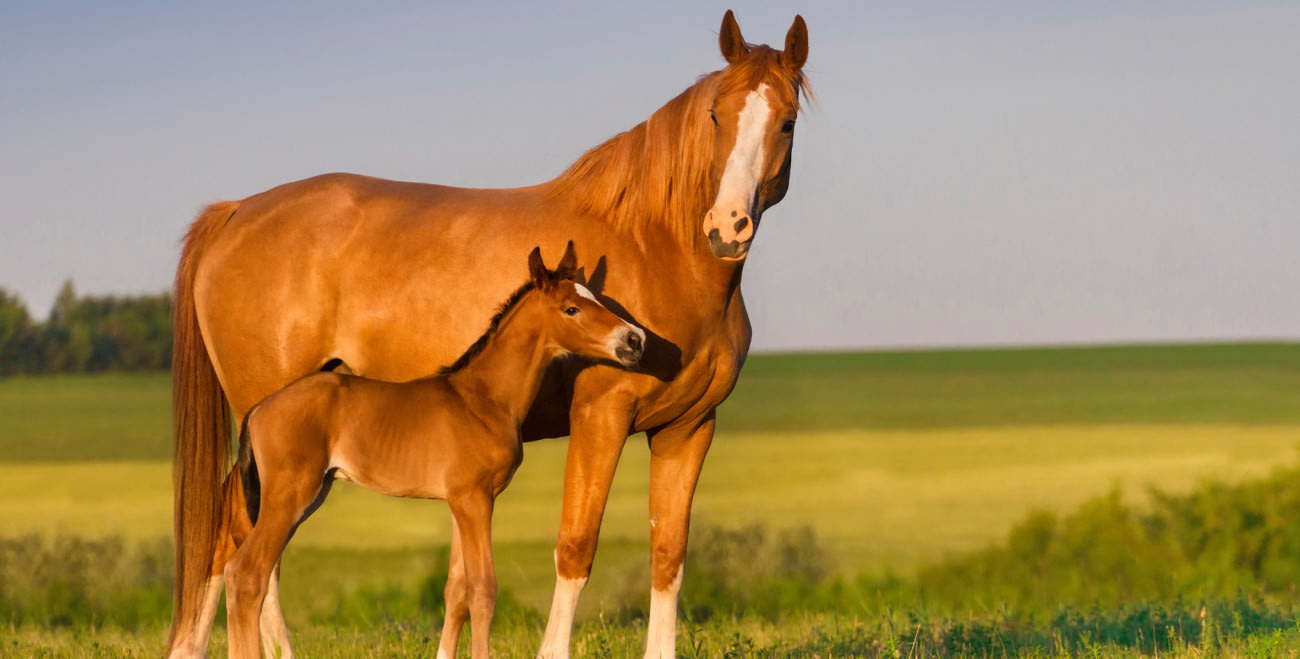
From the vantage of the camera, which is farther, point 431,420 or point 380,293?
point 380,293

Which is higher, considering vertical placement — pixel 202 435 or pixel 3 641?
pixel 202 435

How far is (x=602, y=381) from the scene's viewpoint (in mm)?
5707

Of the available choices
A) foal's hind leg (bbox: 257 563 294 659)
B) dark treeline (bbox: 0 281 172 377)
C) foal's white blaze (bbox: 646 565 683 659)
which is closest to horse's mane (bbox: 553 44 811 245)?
foal's white blaze (bbox: 646 565 683 659)

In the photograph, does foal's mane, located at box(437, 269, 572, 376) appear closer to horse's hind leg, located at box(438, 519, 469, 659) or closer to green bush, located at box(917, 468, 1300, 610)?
horse's hind leg, located at box(438, 519, 469, 659)

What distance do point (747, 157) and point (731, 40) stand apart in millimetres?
676

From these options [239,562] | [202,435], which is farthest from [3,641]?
[239,562]

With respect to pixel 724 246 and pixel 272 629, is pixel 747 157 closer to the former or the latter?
pixel 724 246

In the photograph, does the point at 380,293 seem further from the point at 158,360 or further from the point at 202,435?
the point at 158,360

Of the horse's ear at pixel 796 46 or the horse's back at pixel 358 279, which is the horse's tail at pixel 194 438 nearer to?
the horse's back at pixel 358 279

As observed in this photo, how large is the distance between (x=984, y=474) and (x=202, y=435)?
104 ft

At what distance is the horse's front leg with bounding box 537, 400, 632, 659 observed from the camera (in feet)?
18.8

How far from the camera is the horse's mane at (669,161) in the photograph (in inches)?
222

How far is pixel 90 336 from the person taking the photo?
3800cm

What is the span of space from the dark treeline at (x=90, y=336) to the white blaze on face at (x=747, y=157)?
92.0 feet
